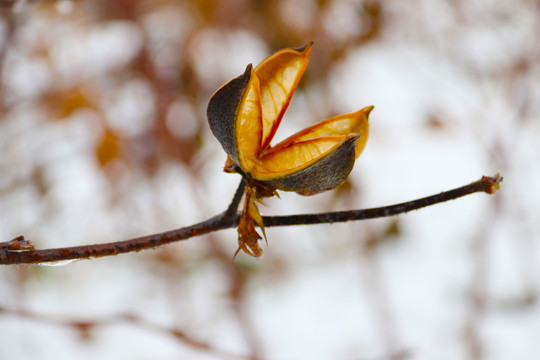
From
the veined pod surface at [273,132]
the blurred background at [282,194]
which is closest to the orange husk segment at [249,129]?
the veined pod surface at [273,132]

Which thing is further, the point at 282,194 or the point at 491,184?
the point at 282,194

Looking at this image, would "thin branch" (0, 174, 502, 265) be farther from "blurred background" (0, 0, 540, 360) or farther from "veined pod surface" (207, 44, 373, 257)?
"blurred background" (0, 0, 540, 360)

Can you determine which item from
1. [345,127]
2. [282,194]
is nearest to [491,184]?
[345,127]

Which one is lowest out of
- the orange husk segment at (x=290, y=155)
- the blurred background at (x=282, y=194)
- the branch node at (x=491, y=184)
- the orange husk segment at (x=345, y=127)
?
the branch node at (x=491, y=184)

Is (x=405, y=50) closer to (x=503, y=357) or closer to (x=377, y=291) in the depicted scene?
(x=377, y=291)

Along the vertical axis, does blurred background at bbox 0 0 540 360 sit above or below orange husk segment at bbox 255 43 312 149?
above

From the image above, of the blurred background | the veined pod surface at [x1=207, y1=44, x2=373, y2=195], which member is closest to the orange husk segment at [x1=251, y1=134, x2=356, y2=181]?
the veined pod surface at [x1=207, y1=44, x2=373, y2=195]

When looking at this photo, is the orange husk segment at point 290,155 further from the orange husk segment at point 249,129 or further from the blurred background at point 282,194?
the blurred background at point 282,194

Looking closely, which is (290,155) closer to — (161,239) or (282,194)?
(161,239)
